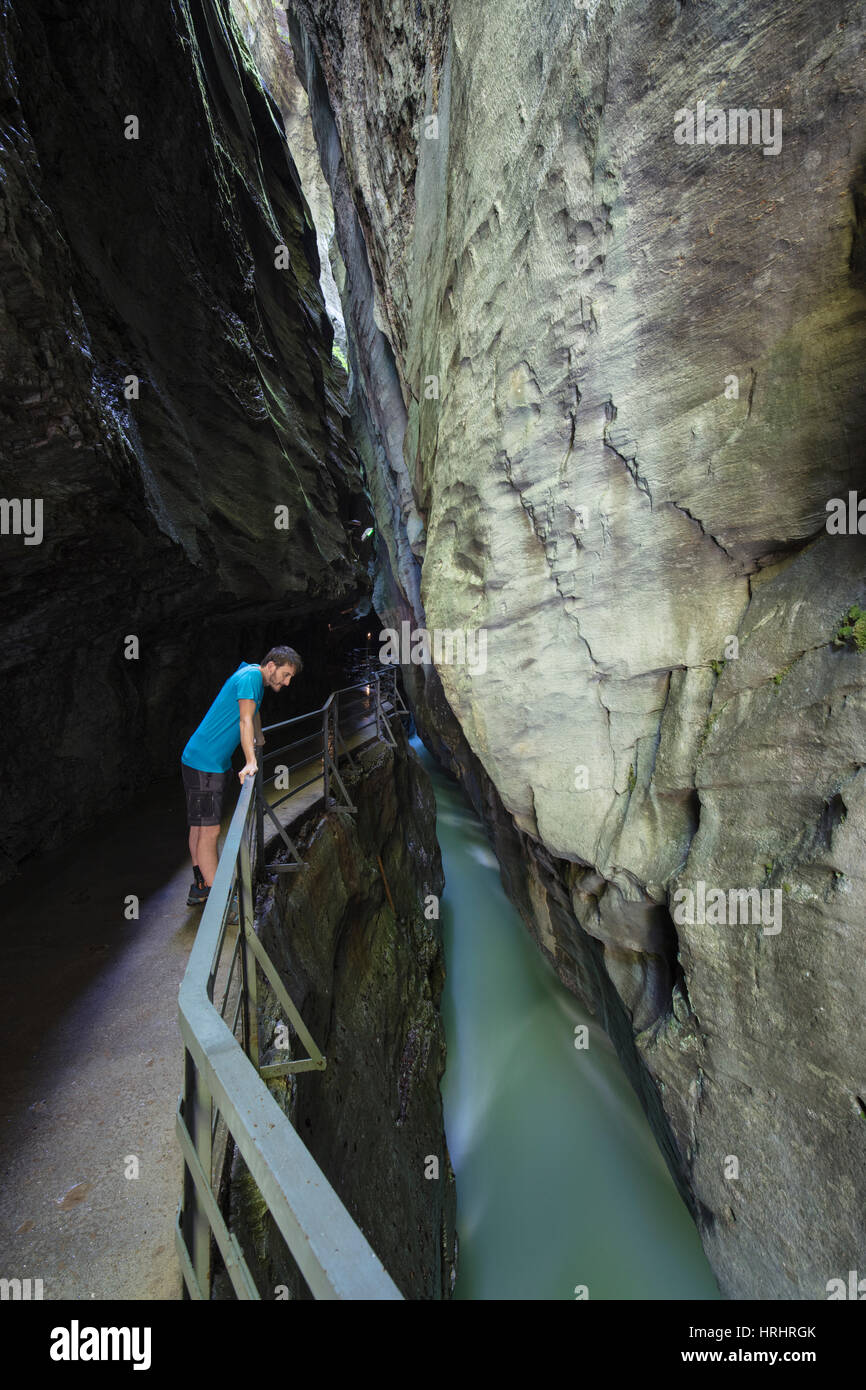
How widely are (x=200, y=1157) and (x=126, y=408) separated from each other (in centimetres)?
598

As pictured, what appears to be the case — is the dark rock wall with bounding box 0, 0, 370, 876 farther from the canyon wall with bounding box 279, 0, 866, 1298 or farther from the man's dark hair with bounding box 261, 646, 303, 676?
the canyon wall with bounding box 279, 0, 866, 1298

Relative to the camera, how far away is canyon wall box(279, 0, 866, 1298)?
293 centimetres

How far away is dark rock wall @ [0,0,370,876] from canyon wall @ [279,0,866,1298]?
296cm

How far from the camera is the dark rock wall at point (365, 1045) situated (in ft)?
11.1

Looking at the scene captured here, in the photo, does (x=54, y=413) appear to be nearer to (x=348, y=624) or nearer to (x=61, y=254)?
(x=61, y=254)

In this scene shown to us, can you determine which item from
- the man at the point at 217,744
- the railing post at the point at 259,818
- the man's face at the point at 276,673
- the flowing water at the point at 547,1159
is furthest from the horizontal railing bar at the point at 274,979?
the flowing water at the point at 547,1159

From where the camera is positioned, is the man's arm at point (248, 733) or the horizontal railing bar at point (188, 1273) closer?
the horizontal railing bar at point (188, 1273)

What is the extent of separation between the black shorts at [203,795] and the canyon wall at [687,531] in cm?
210

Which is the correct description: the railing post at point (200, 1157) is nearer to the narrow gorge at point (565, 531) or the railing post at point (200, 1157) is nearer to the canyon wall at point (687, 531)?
the narrow gorge at point (565, 531)

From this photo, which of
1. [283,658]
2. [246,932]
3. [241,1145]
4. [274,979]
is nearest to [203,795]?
[283,658]

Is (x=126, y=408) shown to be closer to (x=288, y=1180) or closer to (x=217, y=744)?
(x=217, y=744)

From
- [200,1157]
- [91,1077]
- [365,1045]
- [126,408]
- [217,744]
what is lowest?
[365,1045]

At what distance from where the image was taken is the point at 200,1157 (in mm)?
1526

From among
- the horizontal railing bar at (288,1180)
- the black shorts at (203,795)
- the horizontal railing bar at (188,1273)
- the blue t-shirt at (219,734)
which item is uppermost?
the blue t-shirt at (219,734)
